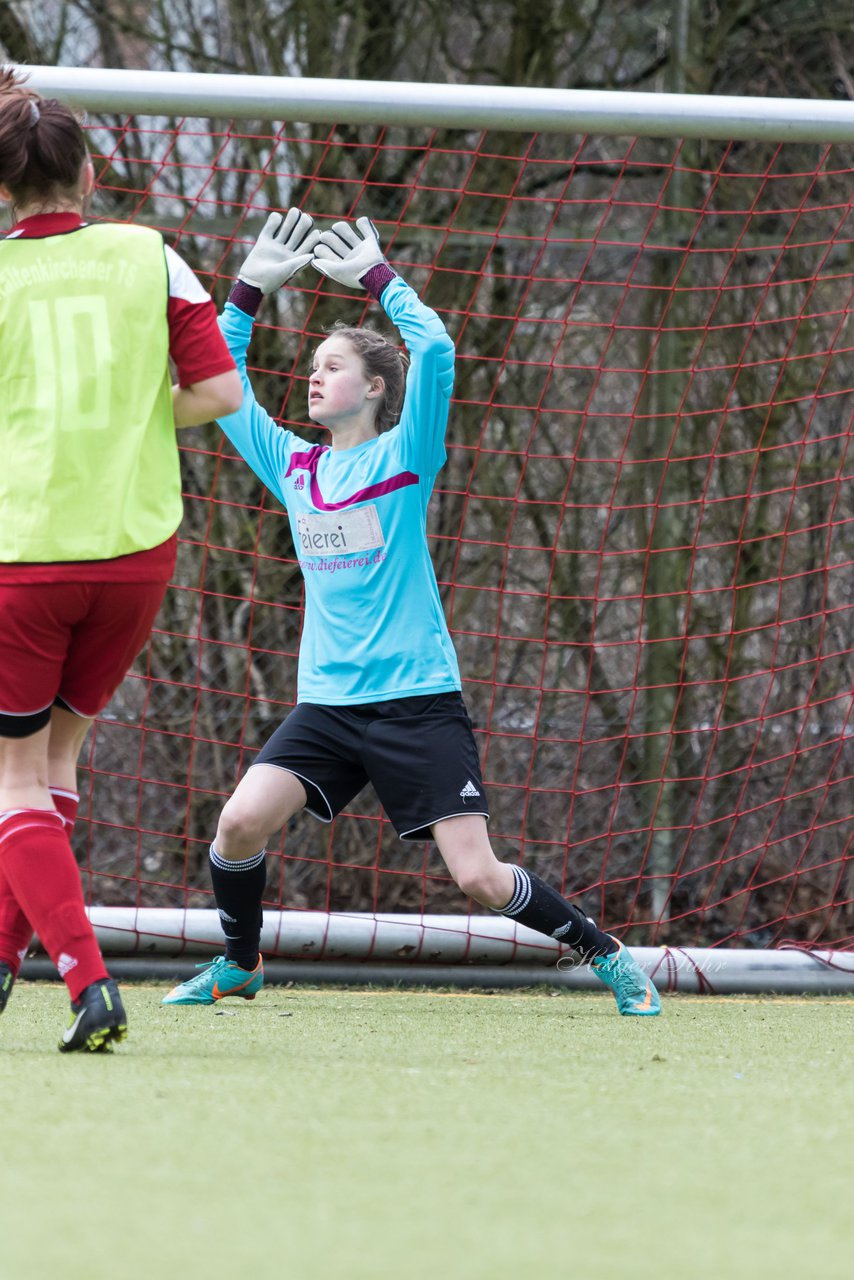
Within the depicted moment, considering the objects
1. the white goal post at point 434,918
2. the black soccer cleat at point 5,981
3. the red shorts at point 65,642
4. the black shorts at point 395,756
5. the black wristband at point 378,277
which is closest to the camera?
the red shorts at point 65,642

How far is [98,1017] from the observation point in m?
2.36

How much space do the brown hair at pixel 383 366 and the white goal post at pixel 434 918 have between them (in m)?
0.59

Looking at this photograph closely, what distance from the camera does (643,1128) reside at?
1.94m

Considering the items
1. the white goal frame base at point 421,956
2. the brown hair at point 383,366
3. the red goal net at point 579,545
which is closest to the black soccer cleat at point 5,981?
the white goal frame base at point 421,956

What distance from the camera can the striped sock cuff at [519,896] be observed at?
11.1 feet

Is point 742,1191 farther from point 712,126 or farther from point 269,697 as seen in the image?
point 269,697

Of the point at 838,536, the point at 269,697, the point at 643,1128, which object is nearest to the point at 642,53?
the point at 838,536

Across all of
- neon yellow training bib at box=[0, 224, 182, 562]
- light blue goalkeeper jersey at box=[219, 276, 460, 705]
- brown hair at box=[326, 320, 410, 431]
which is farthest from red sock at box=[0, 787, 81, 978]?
brown hair at box=[326, 320, 410, 431]

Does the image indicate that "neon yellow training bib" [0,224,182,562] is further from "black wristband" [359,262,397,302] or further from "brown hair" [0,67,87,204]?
"black wristband" [359,262,397,302]

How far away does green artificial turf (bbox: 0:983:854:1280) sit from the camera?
4.44ft

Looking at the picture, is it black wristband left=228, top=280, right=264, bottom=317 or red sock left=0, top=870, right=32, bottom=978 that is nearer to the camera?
red sock left=0, top=870, right=32, bottom=978

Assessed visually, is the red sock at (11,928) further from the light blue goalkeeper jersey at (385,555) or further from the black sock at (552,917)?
the black sock at (552,917)

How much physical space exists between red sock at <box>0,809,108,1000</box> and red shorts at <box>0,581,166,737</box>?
0.15 meters

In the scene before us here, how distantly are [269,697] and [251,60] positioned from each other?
227cm
